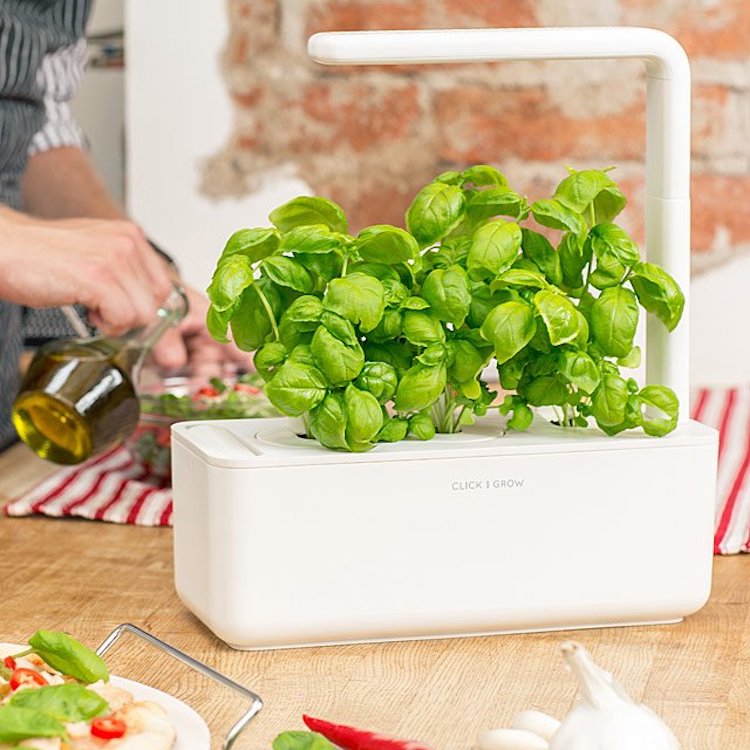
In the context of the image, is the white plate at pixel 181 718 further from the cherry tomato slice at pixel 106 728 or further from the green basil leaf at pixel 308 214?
the green basil leaf at pixel 308 214

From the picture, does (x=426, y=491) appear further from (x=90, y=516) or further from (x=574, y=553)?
(x=90, y=516)

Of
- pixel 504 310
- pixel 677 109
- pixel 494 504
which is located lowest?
pixel 494 504

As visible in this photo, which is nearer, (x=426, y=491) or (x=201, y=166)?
(x=426, y=491)

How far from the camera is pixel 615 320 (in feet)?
2.86

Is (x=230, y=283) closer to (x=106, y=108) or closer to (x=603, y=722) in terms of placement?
(x=603, y=722)

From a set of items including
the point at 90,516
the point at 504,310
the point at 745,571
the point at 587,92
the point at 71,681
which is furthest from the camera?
the point at 587,92

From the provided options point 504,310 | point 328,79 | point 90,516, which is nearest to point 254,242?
point 504,310

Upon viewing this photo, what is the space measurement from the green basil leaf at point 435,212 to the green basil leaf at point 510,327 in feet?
0.25

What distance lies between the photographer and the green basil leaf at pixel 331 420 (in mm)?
842

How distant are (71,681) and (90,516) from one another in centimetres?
50

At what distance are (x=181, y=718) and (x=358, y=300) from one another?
0.27 meters

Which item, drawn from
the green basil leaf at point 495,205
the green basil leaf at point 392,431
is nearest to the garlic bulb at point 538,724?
the green basil leaf at point 392,431

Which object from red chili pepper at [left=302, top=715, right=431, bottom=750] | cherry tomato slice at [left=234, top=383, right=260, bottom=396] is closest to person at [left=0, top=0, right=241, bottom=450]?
cherry tomato slice at [left=234, top=383, right=260, bottom=396]

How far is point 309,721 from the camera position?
735 mm
